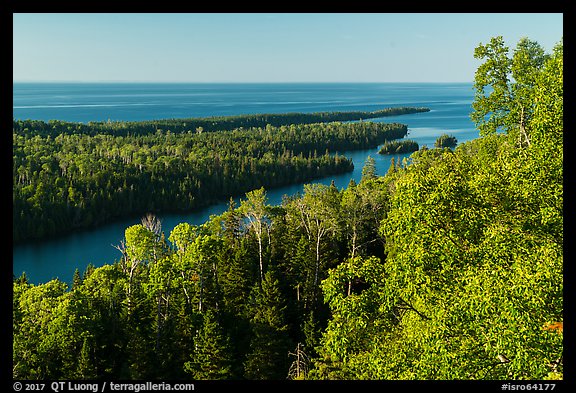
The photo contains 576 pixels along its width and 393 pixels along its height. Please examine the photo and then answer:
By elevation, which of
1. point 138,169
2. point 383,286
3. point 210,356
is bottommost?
point 210,356

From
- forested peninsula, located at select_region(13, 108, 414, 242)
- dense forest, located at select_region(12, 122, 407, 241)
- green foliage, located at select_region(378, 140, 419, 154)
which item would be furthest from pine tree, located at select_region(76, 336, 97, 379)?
green foliage, located at select_region(378, 140, 419, 154)

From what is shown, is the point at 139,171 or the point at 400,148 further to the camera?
the point at 400,148

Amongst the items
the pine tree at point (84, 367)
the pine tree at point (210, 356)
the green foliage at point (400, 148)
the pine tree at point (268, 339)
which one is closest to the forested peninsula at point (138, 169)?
the green foliage at point (400, 148)

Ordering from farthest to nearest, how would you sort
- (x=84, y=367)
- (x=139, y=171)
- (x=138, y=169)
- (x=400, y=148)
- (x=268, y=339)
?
1. (x=400, y=148)
2. (x=138, y=169)
3. (x=139, y=171)
4. (x=268, y=339)
5. (x=84, y=367)


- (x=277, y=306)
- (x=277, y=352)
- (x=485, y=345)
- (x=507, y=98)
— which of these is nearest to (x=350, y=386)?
(x=485, y=345)

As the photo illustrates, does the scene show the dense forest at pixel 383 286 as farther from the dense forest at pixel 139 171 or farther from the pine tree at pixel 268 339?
the dense forest at pixel 139 171

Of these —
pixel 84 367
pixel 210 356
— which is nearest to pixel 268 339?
pixel 210 356

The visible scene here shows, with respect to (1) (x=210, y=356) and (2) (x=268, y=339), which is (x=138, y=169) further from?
(1) (x=210, y=356)

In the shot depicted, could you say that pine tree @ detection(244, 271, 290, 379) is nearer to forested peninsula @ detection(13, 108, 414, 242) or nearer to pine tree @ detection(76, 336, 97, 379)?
pine tree @ detection(76, 336, 97, 379)
